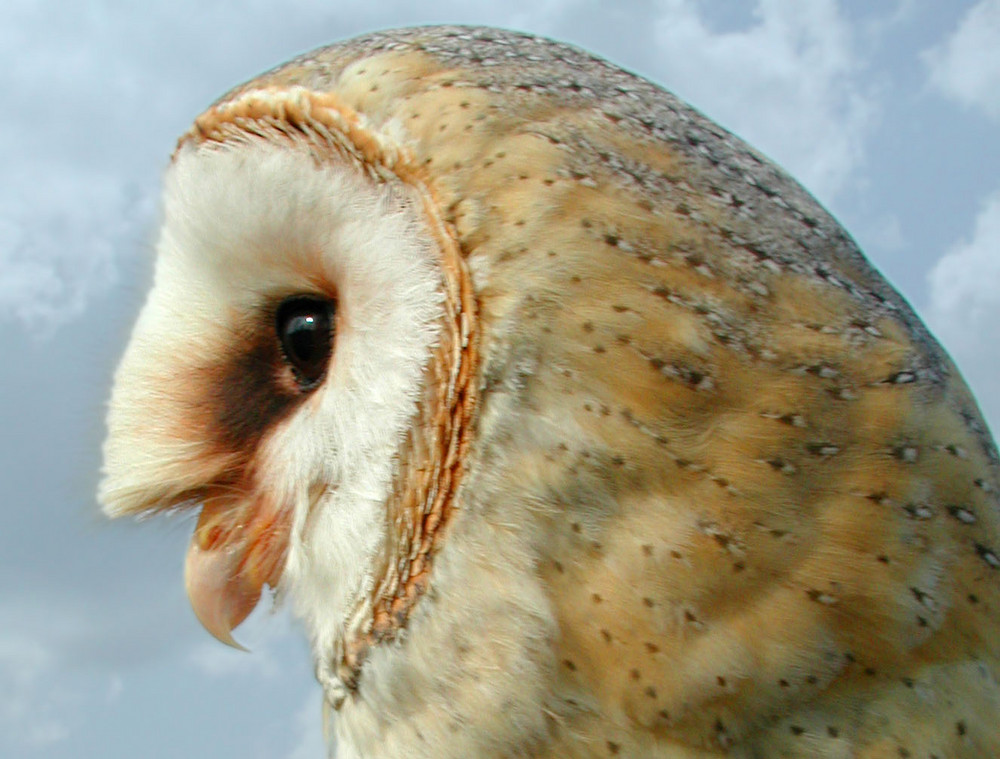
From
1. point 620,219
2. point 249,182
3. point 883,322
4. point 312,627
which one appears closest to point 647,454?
point 620,219

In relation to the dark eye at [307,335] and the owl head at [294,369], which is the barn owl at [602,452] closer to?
the owl head at [294,369]

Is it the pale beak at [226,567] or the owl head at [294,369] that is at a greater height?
the owl head at [294,369]

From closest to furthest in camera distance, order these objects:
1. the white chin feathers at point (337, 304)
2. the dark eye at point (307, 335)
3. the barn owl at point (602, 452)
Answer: the barn owl at point (602, 452)
the white chin feathers at point (337, 304)
the dark eye at point (307, 335)

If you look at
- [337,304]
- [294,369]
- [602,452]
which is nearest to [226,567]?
[294,369]

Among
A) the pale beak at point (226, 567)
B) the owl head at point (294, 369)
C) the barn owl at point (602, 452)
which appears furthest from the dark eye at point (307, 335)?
the pale beak at point (226, 567)

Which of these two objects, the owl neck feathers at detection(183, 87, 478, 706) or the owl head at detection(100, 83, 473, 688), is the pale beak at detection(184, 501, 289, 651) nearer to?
the owl head at detection(100, 83, 473, 688)

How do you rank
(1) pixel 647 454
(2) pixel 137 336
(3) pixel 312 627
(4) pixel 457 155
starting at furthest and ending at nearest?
(2) pixel 137 336 < (3) pixel 312 627 < (4) pixel 457 155 < (1) pixel 647 454

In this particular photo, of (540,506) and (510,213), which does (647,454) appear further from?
(510,213)

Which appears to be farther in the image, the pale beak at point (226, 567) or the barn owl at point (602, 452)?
the pale beak at point (226, 567)

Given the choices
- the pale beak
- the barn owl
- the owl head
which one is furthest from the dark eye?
the pale beak
